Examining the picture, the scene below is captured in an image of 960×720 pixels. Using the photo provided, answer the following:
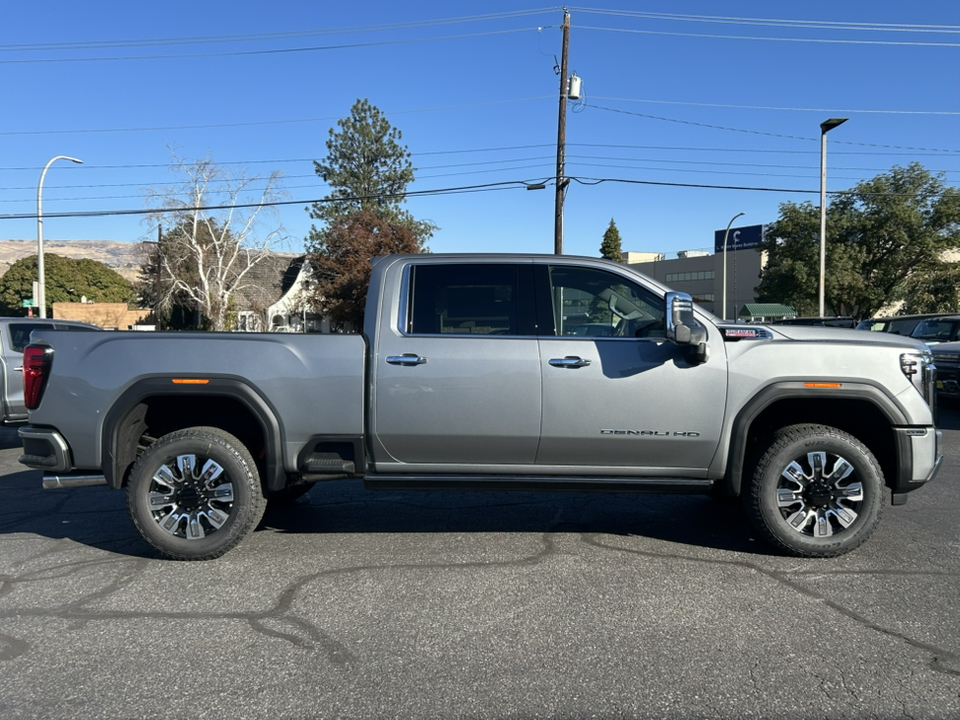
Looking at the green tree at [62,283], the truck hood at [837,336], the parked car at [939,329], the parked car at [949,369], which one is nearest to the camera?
the truck hood at [837,336]

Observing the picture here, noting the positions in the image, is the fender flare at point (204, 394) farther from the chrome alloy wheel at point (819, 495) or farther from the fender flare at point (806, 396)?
the chrome alloy wheel at point (819, 495)

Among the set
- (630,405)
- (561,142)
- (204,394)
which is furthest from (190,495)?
(561,142)

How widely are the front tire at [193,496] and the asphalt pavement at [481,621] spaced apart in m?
0.18

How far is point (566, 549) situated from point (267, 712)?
2622 mm

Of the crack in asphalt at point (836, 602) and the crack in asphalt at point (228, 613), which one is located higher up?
the crack in asphalt at point (836, 602)

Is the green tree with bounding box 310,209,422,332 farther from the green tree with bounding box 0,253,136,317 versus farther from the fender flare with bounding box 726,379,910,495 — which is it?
the fender flare with bounding box 726,379,910,495

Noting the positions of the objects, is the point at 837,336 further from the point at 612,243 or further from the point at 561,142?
the point at 612,243

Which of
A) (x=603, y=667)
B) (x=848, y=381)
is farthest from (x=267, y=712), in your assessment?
(x=848, y=381)

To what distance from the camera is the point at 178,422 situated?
5457 mm

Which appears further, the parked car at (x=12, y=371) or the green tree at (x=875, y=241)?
the green tree at (x=875, y=241)

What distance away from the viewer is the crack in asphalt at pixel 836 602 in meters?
3.55

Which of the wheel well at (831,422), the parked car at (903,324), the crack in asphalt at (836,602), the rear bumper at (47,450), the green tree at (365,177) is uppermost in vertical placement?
the green tree at (365,177)

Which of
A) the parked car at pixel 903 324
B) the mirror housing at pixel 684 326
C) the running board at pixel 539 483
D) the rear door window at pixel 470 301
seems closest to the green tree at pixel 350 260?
the parked car at pixel 903 324

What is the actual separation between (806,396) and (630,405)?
1.14 metres
